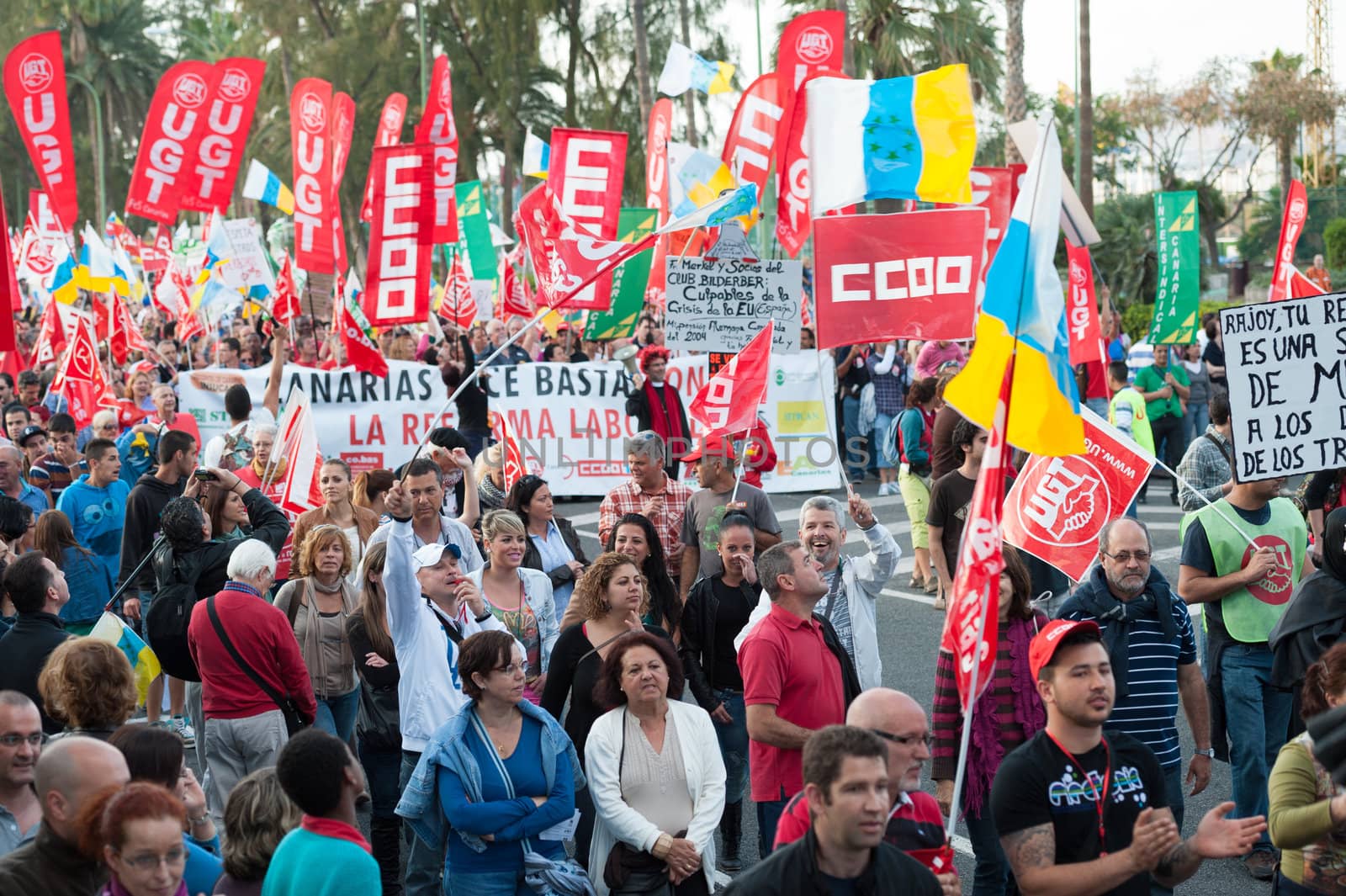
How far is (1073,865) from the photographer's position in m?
3.90

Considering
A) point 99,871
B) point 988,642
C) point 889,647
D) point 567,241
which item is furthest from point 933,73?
point 99,871

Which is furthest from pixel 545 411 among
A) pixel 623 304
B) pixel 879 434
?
pixel 879 434

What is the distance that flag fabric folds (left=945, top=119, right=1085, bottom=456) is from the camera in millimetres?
4852

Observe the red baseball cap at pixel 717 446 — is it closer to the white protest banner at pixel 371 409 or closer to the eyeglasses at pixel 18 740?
the eyeglasses at pixel 18 740

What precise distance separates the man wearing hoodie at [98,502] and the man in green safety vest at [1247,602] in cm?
596

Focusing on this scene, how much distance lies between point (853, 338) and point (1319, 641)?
10.5 feet

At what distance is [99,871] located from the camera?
12.1 feet

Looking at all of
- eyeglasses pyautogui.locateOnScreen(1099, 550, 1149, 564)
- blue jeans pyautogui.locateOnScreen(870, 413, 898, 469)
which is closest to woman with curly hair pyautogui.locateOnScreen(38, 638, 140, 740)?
eyeglasses pyautogui.locateOnScreen(1099, 550, 1149, 564)

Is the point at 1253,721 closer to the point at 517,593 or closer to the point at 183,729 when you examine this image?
the point at 517,593

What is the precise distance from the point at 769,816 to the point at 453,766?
1.28m

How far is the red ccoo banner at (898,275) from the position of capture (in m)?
7.95

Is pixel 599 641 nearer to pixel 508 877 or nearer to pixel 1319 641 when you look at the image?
pixel 508 877

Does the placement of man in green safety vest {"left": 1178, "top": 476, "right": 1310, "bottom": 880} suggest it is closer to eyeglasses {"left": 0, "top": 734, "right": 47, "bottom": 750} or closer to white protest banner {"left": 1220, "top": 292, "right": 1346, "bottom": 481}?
white protest banner {"left": 1220, "top": 292, "right": 1346, "bottom": 481}

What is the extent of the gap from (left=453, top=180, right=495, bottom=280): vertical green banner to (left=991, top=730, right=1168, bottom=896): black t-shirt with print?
18378mm
